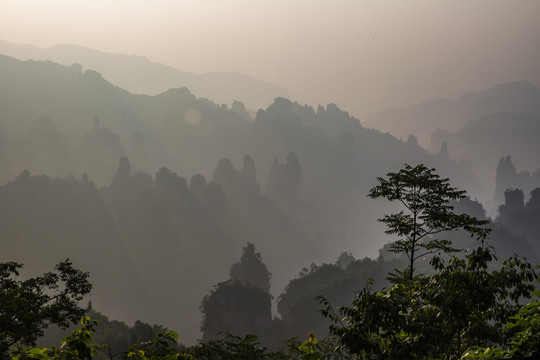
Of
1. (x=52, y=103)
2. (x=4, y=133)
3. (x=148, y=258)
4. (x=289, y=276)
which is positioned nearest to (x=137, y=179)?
(x=148, y=258)

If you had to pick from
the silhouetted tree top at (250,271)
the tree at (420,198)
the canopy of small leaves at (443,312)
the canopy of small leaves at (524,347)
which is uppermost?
the silhouetted tree top at (250,271)

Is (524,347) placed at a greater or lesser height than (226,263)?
lesser

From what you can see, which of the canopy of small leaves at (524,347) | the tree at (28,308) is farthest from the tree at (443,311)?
the tree at (28,308)

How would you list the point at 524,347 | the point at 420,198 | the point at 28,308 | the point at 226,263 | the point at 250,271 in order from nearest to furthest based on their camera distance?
the point at 524,347
the point at 420,198
the point at 28,308
the point at 250,271
the point at 226,263

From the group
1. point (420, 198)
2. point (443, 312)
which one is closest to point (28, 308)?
point (443, 312)

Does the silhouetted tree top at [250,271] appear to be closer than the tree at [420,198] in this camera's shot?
No

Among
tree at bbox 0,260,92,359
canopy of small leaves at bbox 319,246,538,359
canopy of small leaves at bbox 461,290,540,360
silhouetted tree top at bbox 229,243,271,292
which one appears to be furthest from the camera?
silhouetted tree top at bbox 229,243,271,292

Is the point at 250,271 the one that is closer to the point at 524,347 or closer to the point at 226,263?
the point at 226,263

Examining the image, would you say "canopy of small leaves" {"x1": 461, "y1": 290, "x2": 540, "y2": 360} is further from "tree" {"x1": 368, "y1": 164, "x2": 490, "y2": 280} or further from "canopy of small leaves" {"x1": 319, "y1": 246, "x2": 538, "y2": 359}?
"tree" {"x1": 368, "y1": 164, "x2": 490, "y2": 280}

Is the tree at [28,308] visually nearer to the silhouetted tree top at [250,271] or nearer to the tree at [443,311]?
the tree at [443,311]

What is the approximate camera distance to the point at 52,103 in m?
195

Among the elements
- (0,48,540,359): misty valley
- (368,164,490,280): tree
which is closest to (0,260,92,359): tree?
(0,48,540,359): misty valley

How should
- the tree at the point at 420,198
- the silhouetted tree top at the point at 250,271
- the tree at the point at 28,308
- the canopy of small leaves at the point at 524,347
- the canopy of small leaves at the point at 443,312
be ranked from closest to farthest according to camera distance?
the canopy of small leaves at the point at 524,347 → the canopy of small leaves at the point at 443,312 → the tree at the point at 28,308 → the tree at the point at 420,198 → the silhouetted tree top at the point at 250,271

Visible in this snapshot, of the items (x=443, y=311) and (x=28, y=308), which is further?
(x=28, y=308)
